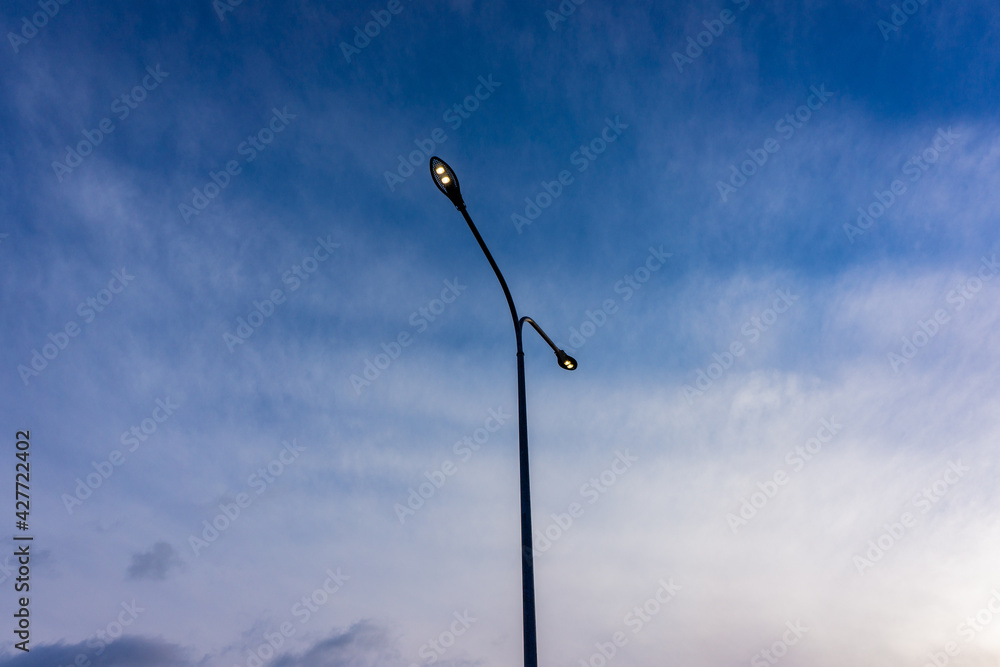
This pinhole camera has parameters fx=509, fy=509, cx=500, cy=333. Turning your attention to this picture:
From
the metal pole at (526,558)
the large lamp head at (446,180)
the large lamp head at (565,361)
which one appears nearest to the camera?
the metal pole at (526,558)

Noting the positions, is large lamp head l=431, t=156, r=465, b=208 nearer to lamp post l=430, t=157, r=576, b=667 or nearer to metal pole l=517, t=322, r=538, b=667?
lamp post l=430, t=157, r=576, b=667

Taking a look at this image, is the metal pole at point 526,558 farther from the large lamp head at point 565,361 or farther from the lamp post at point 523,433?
the large lamp head at point 565,361

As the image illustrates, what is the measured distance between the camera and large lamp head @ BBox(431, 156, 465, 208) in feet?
27.6

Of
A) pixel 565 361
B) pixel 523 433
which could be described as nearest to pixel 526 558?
pixel 523 433

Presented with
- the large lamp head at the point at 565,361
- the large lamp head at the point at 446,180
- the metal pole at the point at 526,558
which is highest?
the large lamp head at the point at 446,180

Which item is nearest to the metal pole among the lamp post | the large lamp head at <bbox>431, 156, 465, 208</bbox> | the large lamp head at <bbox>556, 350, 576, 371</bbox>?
the lamp post

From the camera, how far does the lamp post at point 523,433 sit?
6686 millimetres

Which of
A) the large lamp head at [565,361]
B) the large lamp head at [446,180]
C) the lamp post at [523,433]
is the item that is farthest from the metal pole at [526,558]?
the large lamp head at [446,180]

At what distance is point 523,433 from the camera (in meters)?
8.20

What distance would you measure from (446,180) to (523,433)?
14.4ft

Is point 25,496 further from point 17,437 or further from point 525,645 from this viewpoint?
point 525,645

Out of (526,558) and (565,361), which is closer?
(526,558)

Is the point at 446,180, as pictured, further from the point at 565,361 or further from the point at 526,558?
the point at 526,558

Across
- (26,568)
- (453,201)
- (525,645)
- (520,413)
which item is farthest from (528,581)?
(26,568)
